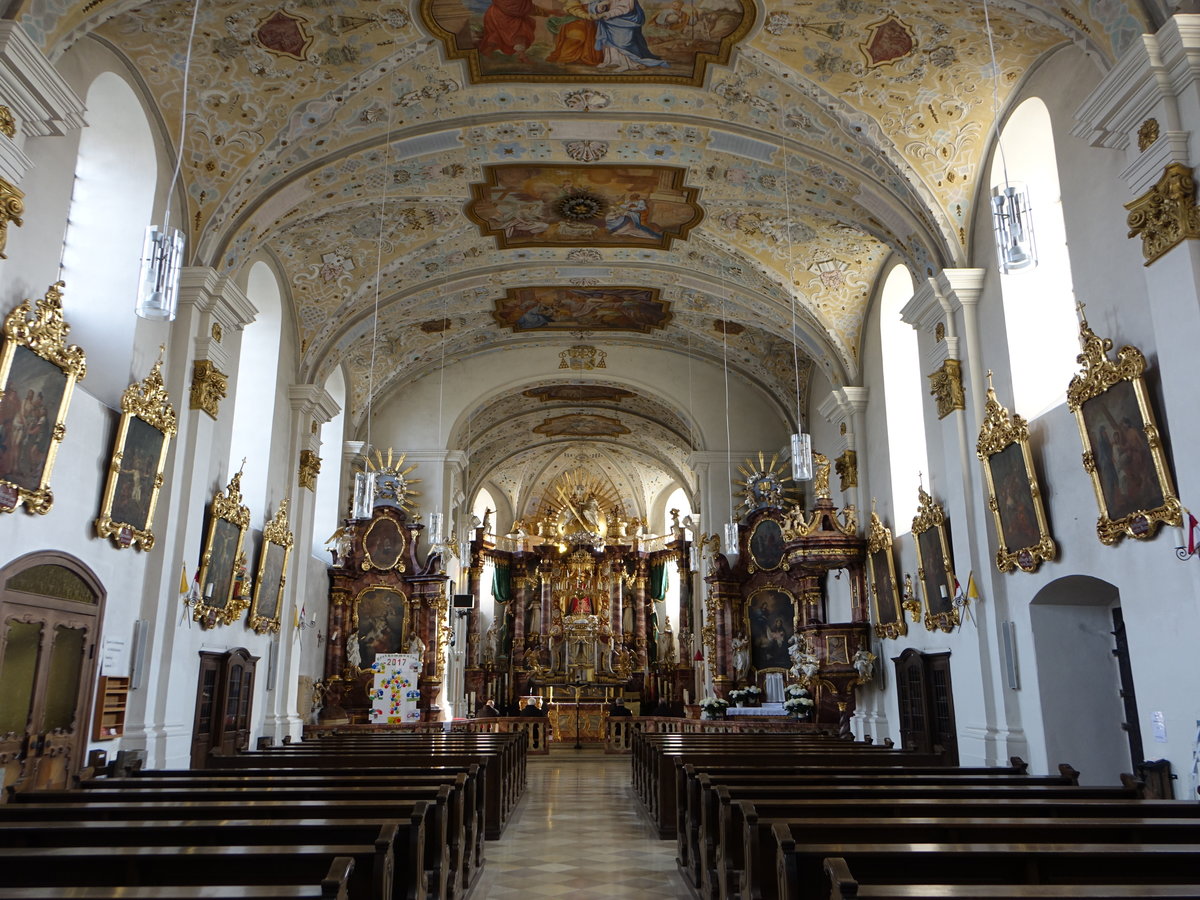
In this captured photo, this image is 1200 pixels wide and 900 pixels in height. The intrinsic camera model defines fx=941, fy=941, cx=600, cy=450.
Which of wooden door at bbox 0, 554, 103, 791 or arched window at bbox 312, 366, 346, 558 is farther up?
arched window at bbox 312, 366, 346, 558

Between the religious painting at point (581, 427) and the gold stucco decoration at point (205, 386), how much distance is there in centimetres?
1381

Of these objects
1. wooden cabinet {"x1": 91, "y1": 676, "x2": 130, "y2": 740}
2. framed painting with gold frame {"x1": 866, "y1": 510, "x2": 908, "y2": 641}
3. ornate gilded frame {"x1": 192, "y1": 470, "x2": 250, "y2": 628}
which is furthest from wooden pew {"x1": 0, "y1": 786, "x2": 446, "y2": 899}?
framed painting with gold frame {"x1": 866, "y1": 510, "x2": 908, "y2": 641}

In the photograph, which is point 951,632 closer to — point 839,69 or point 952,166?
point 952,166

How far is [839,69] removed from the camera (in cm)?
984

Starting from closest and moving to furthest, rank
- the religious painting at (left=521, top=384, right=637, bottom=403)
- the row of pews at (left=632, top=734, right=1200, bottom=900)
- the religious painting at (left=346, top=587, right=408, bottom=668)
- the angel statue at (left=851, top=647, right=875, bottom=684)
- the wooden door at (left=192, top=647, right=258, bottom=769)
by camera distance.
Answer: the row of pews at (left=632, top=734, right=1200, bottom=900)
the wooden door at (left=192, top=647, right=258, bottom=769)
the angel statue at (left=851, top=647, right=875, bottom=684)
the religious painting at (left=346, top=587, right=408, bottom=668)
the religious painting at (left=521, top=384, right=637, bottom=403)

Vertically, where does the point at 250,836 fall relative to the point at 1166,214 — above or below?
below

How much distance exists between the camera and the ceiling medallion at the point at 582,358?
66.4 ft

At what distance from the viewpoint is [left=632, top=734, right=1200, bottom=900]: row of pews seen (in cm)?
385

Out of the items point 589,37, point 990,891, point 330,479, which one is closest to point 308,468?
point 330,479

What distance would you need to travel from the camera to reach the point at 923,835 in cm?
465

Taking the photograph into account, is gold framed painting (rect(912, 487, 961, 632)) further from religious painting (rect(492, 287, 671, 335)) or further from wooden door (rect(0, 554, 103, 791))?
wooden door (rect(0, 554, 103, 791))

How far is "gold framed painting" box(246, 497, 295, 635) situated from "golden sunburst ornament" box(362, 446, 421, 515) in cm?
534

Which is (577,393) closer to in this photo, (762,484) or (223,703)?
(762,484)

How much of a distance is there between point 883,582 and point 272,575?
8732mm
